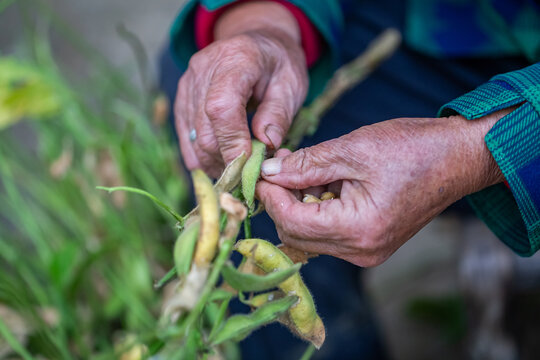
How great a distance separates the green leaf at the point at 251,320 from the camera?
1.22ft

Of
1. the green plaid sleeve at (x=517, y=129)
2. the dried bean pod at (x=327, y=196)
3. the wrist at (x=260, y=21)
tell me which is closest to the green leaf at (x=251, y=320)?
the dried bean pod at (x=327, y=196)

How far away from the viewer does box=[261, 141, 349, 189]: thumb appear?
1.37 feet

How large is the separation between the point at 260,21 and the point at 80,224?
481mm

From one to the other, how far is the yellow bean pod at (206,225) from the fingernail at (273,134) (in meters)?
0.12

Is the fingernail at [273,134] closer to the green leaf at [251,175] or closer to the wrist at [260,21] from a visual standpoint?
the green leaf at [251,175]

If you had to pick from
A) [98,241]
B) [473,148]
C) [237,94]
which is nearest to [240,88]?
[237,94]

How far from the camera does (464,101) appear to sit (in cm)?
44

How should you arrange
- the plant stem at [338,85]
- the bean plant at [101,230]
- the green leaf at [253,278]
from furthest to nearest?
the plant stem at [338,85], the bean plant at [101,230], the green leaf at [253,278]

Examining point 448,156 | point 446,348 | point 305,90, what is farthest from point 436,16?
point 446,348

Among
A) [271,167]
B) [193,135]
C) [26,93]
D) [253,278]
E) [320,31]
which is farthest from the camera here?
[26,93]

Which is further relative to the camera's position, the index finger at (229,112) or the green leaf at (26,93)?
the green leaf at (26,93)

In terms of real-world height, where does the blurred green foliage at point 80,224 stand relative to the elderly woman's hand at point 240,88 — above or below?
below

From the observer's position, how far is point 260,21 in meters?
0.60

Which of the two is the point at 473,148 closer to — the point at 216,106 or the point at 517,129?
the point at 517,129
